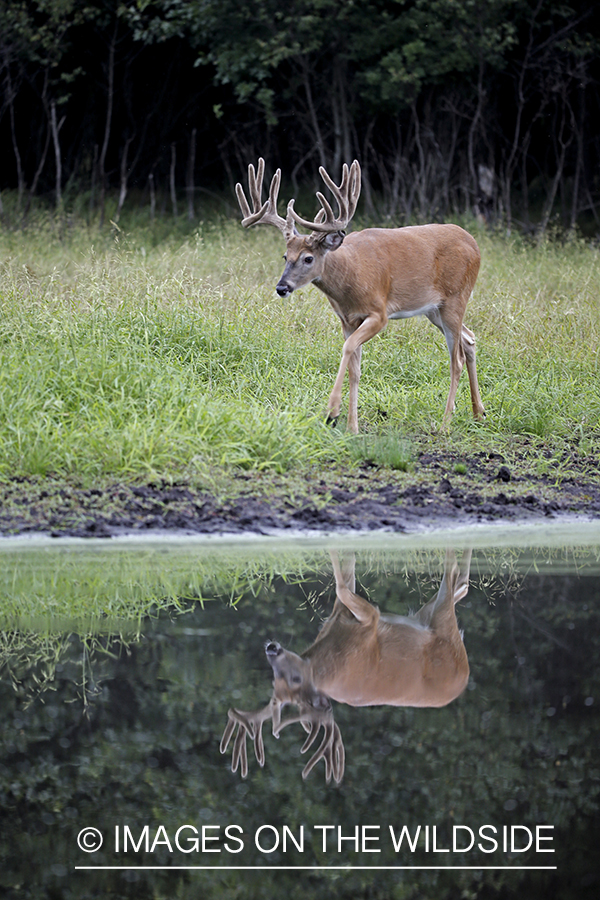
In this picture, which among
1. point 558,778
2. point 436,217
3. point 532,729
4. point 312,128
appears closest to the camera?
point 558,778

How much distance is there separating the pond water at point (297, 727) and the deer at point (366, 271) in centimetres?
293

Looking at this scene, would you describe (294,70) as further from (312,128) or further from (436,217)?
(436,217)

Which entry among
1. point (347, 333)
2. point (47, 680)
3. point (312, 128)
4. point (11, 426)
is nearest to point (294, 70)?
point (312, 128)

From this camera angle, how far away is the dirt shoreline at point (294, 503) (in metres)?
5.52

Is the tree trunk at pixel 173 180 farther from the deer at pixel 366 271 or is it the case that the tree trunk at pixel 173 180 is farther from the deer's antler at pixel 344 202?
the deer's antler at pixel 344 202

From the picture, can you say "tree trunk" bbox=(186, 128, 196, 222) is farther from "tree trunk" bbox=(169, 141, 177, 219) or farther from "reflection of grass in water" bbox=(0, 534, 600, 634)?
"reflection of grass in water" bbox=(0, 534, 600, 634)

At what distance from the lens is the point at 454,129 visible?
60.4ft

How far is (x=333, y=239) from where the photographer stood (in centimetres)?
741

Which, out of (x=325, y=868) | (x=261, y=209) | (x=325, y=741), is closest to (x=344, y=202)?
(x=261, y=209)

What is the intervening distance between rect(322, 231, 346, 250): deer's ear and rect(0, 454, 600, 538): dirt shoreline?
5.66 ft

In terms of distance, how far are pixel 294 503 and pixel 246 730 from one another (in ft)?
9.17

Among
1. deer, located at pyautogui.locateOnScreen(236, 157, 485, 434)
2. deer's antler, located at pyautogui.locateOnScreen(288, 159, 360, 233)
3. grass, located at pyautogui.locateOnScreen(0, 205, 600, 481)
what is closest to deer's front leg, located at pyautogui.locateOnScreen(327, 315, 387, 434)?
deer, located at pyautogui.locateOnScreen(236, 157, 485, 434)

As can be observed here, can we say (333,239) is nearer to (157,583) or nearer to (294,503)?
(294,503)

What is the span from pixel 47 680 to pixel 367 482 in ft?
10.4
